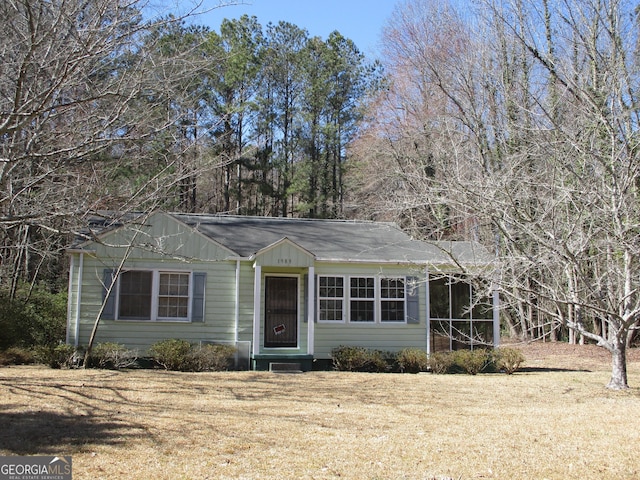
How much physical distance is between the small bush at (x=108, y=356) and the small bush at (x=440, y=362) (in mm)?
6776

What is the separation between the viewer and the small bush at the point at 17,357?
13422mm

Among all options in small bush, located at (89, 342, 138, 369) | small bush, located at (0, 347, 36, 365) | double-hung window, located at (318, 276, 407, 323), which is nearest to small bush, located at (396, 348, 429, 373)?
double-hung window, located at (318, 276, 407, 323)

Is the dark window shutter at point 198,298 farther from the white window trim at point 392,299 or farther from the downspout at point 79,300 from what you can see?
the white window trim at point 392,299

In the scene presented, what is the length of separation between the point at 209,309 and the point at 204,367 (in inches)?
63.9

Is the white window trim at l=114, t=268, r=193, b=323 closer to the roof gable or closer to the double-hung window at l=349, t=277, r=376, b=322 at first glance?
the roof gable

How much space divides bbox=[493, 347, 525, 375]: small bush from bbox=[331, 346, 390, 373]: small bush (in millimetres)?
2681

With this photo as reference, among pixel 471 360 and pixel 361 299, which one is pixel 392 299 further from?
pixel 471 360

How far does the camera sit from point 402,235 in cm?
1725

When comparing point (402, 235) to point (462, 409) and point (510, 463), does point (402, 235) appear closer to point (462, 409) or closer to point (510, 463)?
point (462, 409)

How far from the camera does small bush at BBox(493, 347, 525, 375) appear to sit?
1462cm

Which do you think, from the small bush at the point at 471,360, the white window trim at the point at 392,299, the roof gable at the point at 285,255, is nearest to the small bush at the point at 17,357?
the roof gable at the point at 285,255

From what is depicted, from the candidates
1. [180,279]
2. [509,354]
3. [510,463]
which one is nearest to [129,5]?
[510,463]

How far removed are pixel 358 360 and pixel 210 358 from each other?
11.1ft

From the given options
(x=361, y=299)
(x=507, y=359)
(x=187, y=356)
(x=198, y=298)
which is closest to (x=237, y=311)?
(x=198, y=298)
